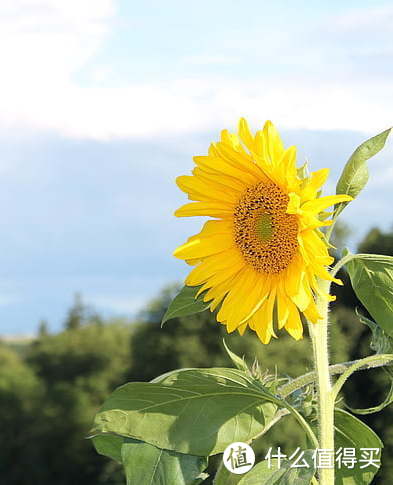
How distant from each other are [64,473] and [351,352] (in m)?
11.3

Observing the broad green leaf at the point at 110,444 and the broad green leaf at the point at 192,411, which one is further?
the broad green leaf at the point at 110,444

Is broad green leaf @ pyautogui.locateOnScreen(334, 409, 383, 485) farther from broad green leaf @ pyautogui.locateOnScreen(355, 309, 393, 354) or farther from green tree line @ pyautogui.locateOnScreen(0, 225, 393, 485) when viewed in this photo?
green tree line @ pyautogui.locateOnScreen(0, 225, 393, 485)

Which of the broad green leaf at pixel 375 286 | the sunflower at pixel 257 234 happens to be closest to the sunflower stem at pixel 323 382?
the sunflower at pixel 257 234

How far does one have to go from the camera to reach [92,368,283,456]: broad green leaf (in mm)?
1380

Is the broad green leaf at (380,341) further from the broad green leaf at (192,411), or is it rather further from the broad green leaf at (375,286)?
the broad green leaf at (192,411)

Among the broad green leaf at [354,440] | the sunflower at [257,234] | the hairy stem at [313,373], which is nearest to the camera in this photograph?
the sunflower at [257,234]

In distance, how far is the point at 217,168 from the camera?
1369 millimetres

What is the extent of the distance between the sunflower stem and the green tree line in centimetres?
1541

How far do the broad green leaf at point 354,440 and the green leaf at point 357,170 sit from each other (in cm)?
47

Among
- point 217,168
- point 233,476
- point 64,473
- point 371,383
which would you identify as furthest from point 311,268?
point 64,473

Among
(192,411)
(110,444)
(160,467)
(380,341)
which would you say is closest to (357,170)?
(380,341)

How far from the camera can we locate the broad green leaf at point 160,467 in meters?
1.38

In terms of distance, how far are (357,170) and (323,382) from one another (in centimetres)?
37

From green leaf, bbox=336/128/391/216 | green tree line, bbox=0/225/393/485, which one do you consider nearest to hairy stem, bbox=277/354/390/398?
green leaf, bbox=336/128/391/216
